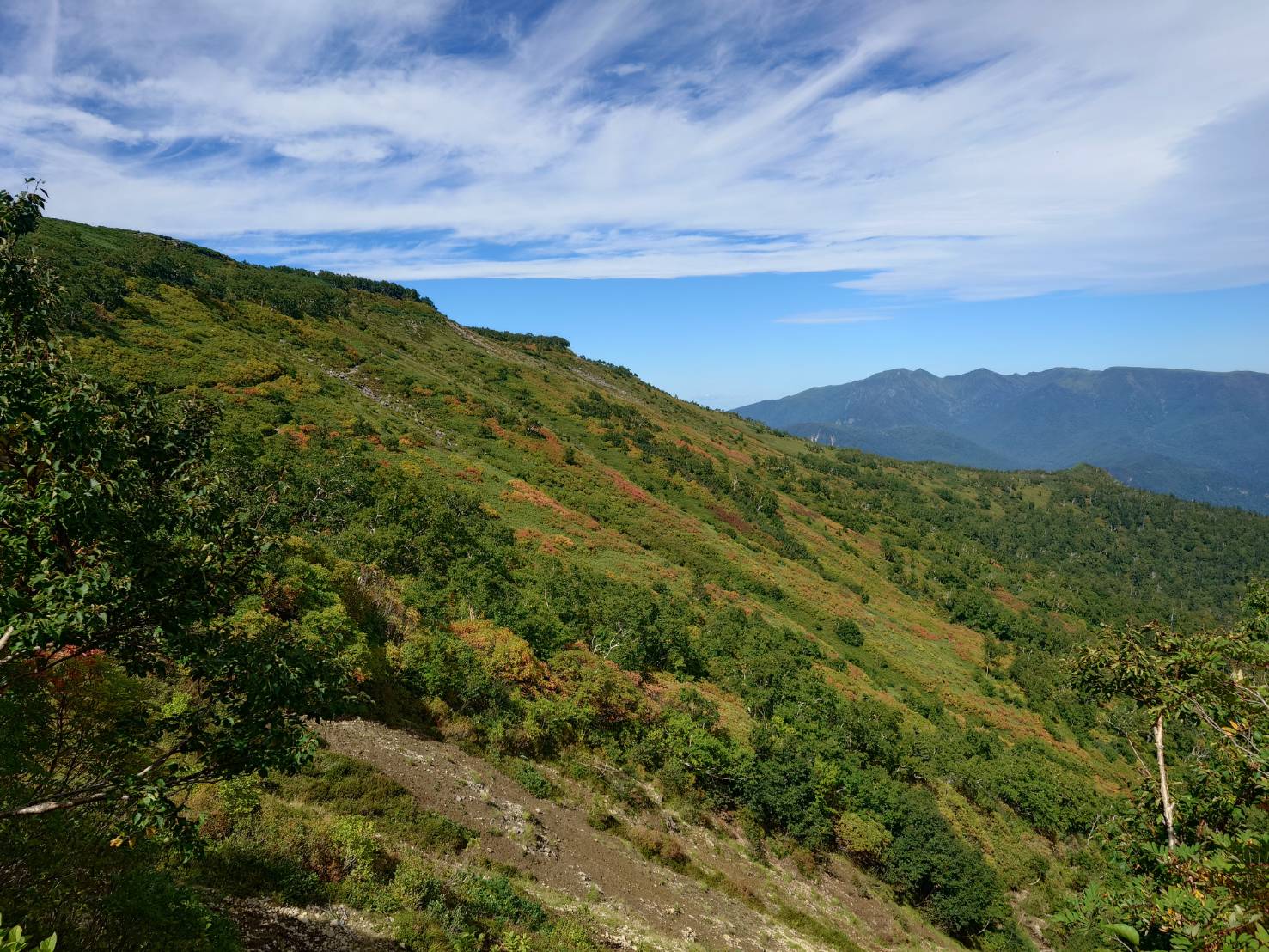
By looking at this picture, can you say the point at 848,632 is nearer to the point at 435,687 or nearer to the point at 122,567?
the point at 435,687

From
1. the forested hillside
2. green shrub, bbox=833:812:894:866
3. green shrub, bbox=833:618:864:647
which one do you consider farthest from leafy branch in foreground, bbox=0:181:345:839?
green shrub, bbox=833:618:864:647

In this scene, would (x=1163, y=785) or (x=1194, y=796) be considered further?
(x=1194, y=796)

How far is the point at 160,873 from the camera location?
8.39 metres

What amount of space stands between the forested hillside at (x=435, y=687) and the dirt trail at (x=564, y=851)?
0.23m

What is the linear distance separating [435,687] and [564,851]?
23.9 feet

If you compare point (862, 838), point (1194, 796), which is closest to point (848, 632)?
point (862, 838)

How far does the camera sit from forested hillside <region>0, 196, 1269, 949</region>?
614 cm

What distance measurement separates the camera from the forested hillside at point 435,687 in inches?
242

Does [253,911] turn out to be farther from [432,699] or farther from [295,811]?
[432,699]

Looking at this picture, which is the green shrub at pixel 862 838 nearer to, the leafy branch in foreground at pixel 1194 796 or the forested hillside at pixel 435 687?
the forested hillside at pixel 435 687

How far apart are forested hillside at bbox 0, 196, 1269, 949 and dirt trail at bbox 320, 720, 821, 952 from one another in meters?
0.23

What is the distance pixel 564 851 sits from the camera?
652 inches

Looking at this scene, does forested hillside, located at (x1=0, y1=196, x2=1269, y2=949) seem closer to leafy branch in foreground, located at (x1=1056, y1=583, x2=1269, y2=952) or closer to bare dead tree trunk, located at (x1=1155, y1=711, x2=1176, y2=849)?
leafy branch in foreground, located at (x1=1056, y1=583, x2=1269, y2=952)

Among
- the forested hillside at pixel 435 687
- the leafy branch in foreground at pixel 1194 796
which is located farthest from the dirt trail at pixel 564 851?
the leafy branch in foreground at pixel 1194 796
